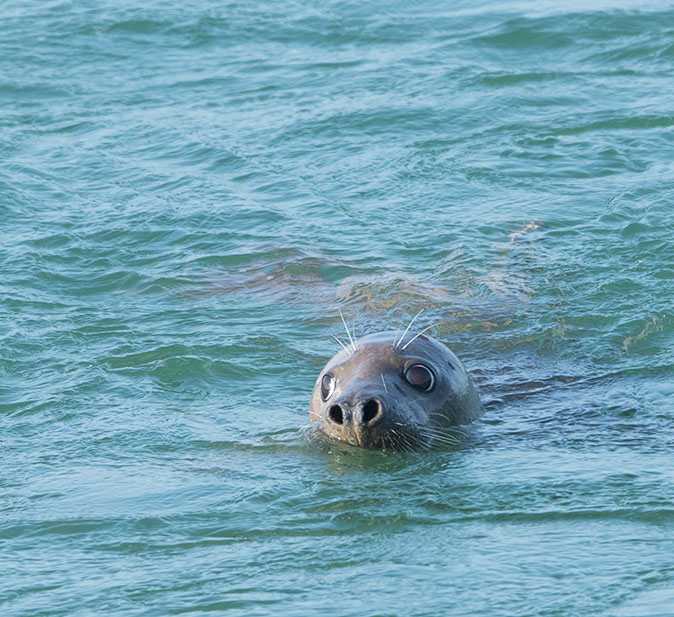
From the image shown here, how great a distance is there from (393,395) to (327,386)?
16.6 inches

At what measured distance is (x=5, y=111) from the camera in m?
14.6

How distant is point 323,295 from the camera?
939 centimetres

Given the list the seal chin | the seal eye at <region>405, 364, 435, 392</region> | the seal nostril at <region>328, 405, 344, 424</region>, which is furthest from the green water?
the seal eye at <region>405, 364, 435, 392</region>

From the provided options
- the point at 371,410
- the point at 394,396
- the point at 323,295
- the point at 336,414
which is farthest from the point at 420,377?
the point at 323,295

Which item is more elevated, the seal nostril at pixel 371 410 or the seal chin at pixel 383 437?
the seal nostril at pixel 371 410

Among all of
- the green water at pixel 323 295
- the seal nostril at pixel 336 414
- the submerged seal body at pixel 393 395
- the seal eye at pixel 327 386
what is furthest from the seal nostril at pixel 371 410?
the seal eye at pixel 327 386

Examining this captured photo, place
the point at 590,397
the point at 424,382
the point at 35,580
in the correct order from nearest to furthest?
1. the point at 35,580
2. the point at 424,382
3. the point at 590,397

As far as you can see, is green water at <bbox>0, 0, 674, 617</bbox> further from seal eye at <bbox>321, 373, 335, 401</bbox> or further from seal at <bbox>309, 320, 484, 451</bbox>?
A: seal eye at <bbox>321, 373, 335, 401</bbox>

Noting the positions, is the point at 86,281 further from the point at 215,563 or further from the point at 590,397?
the point at 215,563

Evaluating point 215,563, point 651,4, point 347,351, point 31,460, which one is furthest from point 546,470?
point 651,4

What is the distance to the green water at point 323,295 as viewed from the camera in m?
5.23

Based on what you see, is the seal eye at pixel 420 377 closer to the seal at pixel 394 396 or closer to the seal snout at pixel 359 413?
the seal at pixel 394 396

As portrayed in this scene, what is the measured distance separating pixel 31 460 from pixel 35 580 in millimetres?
1585

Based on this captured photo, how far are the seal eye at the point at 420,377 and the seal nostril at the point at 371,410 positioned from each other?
0.32 meters
